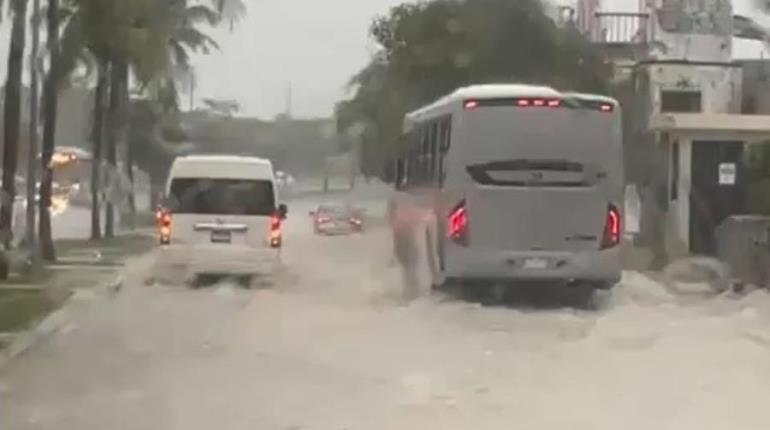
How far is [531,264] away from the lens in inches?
897

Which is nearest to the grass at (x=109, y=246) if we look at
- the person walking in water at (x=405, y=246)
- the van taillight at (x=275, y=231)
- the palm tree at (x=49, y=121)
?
the palm tree at (x=49, y=121)

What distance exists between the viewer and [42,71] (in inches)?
1409

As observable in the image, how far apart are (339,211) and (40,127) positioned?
2678 centimetres

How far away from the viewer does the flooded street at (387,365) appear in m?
12.7

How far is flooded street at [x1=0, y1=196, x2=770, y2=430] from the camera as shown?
12.7 m

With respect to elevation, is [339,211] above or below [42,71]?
below

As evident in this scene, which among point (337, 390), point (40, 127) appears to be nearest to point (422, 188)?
point (337, 390)

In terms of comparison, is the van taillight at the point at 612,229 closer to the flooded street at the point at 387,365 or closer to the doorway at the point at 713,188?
the flooded street at the point at 387,365

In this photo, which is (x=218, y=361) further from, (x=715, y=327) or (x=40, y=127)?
(x=40, y=127)

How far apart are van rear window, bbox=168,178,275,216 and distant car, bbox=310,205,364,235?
33.4 meters

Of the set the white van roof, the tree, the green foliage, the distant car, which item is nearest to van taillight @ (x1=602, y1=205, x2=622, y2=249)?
the white van roof

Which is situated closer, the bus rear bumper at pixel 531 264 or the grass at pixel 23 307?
the grass at pixel 23 307

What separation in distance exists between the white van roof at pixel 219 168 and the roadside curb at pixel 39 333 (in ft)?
7.61

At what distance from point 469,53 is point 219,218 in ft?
78.9
